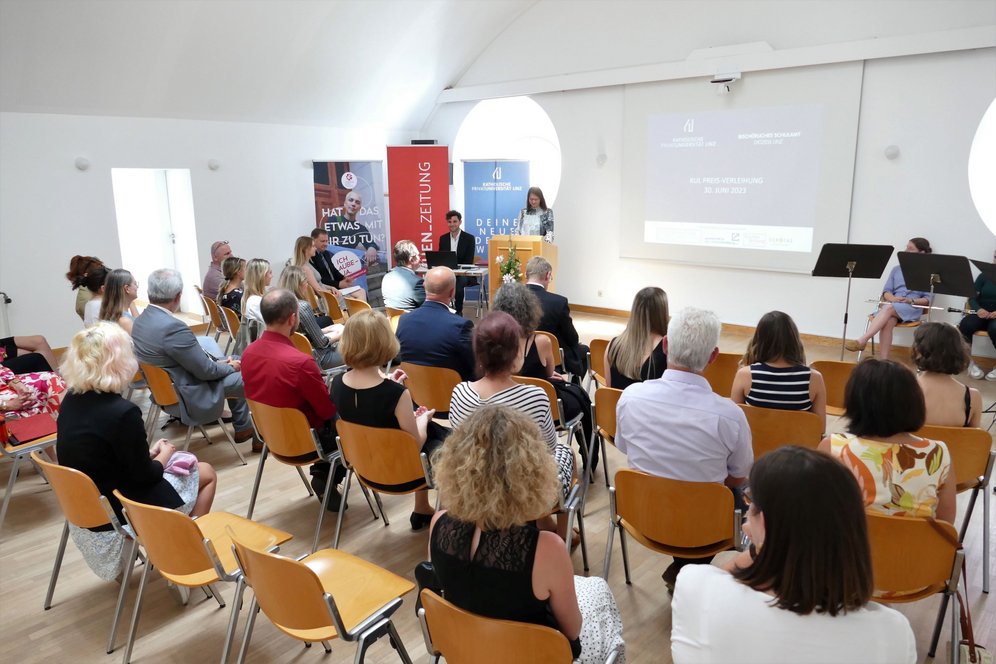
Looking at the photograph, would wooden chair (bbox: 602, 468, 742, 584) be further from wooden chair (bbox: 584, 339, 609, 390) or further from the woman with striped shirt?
wooden chair (bbox: 584, 339, 609, 390)

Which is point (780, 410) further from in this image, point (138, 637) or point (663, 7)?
point (663, 7)

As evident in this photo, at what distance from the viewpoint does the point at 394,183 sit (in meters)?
9.98

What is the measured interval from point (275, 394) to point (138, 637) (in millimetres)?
1274

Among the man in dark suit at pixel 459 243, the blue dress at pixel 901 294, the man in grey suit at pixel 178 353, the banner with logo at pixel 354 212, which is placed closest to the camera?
the man in grey suit at pixel 178 353

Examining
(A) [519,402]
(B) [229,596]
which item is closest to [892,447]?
(A) [519,402]

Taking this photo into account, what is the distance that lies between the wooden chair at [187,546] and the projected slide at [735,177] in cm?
722

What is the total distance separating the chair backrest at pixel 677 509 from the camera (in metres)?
2.44

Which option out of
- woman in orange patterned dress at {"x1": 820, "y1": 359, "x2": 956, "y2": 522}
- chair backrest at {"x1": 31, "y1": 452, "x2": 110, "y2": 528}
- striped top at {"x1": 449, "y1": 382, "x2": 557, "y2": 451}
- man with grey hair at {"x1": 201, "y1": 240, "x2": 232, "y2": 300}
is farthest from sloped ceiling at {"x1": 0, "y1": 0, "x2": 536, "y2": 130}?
woman in orange patterned dress at {"x1": 820, "y1": 359, "x2": 956, "y2": 522}

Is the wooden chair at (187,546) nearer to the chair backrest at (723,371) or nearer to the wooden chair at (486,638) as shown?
the wooden chair at (486,638)

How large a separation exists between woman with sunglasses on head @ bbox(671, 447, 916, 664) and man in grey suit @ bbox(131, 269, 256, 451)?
394cm

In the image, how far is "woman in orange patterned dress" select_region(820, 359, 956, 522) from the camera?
7.08 feet

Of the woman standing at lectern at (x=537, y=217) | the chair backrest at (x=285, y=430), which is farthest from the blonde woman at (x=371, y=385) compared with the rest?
the woman standing at lectern at (x=537, y=217)

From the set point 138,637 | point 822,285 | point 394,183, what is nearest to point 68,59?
point 394,183

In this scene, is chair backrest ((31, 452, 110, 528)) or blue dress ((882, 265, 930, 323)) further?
blue dress ((882, 265, 930, 323))
